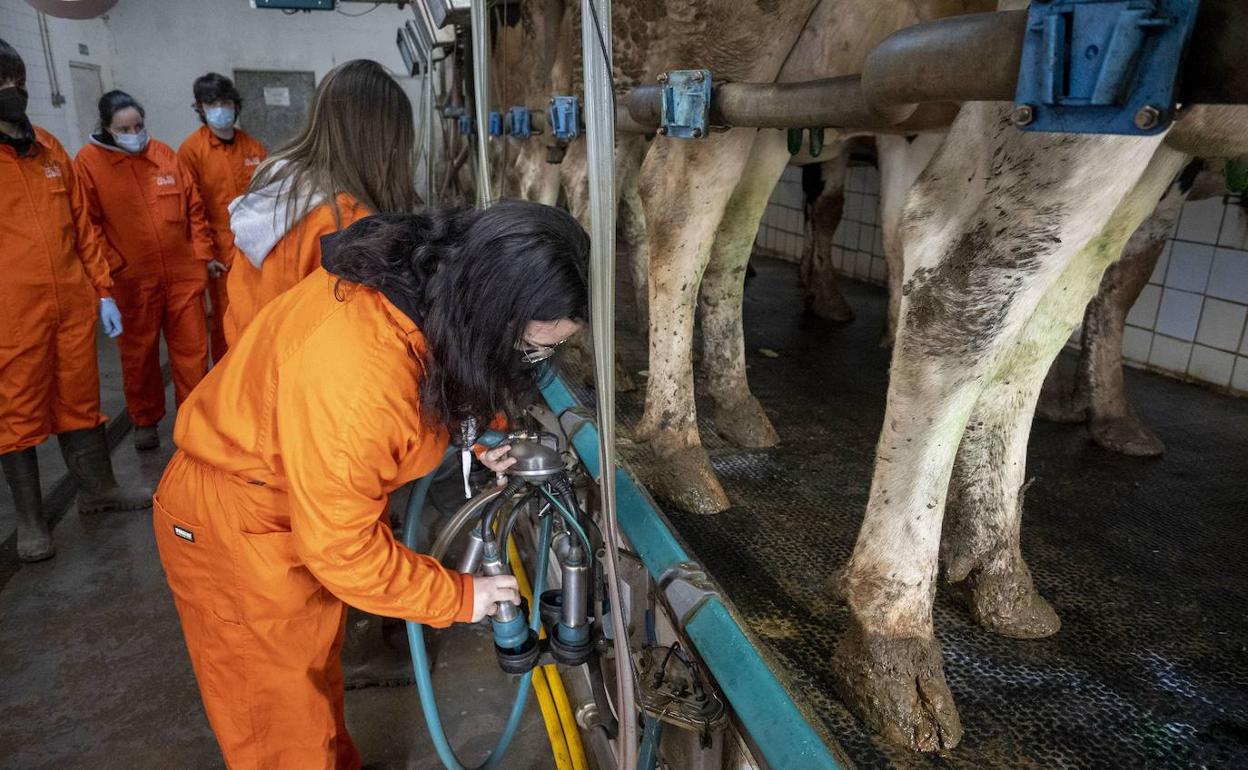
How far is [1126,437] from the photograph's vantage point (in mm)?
2875

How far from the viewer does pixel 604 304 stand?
110 centimetres

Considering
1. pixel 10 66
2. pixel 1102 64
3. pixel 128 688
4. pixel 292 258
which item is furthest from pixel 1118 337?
pixel 10 66

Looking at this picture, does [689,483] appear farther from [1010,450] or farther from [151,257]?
[151,257]

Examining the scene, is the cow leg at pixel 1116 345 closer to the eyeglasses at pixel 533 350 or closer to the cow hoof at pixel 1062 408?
the cow hoof at pixel 1062 408

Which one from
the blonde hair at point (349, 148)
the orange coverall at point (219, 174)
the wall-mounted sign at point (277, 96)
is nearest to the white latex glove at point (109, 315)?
the orange coverall at point (219, 174)

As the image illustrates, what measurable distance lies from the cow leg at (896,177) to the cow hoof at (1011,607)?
4.62 feet

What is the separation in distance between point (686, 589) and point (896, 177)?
2.14 m

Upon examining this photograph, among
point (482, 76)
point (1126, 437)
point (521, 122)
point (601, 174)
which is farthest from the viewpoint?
point (521, 122)

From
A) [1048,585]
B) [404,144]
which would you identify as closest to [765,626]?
[1048,585]

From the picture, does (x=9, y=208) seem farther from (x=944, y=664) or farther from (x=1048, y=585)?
(x=1048, y=585)

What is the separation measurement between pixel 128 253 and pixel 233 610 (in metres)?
3.23

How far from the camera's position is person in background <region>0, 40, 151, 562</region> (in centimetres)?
301

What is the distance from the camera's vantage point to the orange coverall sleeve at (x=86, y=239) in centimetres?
332

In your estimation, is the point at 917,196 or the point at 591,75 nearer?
the point at 591,75
